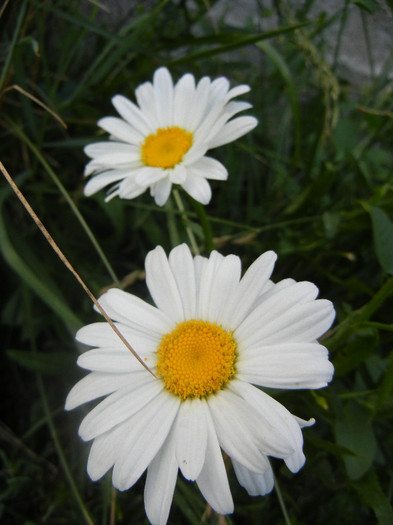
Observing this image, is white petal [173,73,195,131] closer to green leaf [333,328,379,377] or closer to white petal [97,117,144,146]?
white petal [97,117,144,146]

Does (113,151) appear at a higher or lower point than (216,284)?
higher

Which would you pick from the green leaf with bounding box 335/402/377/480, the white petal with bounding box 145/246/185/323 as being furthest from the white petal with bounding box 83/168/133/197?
the green leaf with bounding box 335/402/377/480

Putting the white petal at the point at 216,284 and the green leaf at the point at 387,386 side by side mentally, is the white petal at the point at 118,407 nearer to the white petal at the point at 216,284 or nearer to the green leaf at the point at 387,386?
the white petal at the point at 216,284

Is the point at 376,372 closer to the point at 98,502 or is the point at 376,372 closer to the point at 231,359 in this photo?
the point at 231,359

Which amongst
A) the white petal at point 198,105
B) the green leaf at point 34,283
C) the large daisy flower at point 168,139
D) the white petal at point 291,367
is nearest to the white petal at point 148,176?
the large daisy flower at point 168,139

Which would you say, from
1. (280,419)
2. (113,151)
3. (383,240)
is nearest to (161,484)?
(280,419)

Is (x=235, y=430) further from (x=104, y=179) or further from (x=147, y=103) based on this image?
(x=147, y=103)
